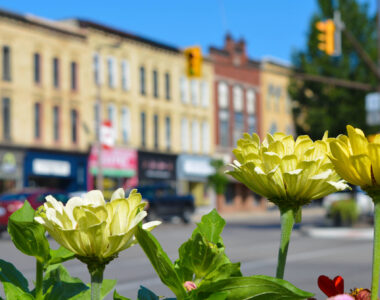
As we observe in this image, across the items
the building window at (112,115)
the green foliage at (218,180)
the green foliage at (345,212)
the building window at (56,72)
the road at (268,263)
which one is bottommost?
the road at (268,263)

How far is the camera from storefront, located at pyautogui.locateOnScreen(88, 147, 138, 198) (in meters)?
46.7

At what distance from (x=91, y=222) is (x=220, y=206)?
→ 185ft

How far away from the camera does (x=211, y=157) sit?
5609cm

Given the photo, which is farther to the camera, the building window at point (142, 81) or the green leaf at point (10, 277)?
the building window at point (142, 81)

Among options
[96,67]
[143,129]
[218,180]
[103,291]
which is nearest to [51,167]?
[96,67]

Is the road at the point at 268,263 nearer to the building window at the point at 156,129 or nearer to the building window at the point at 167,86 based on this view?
the building window at the point at 156,129

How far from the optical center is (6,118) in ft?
129

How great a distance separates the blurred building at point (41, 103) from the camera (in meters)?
39.5

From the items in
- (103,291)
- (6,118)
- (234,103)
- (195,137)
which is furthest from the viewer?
(234,103)

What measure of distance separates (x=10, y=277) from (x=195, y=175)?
53721mm

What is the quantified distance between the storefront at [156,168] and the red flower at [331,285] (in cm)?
4807

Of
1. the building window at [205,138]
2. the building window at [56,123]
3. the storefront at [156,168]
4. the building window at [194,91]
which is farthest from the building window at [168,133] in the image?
the building window at [56,123]

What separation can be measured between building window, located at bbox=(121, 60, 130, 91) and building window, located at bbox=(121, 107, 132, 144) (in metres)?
1.41

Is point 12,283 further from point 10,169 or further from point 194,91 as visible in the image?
point 194,91
